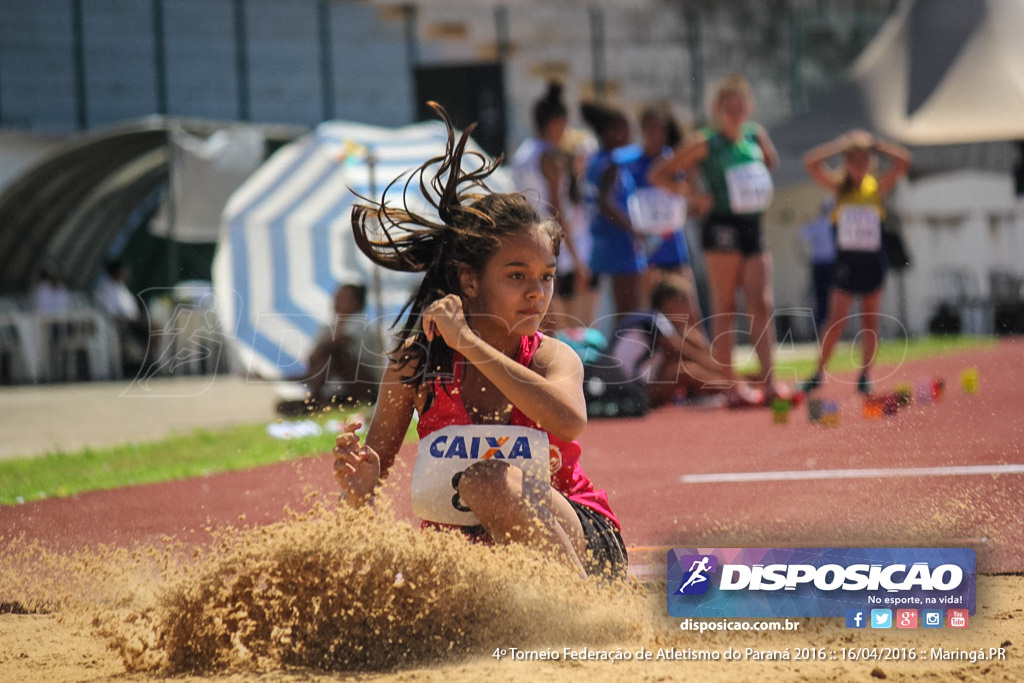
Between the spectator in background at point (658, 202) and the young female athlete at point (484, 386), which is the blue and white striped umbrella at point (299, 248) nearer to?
the spectator in background at point (658, 202)

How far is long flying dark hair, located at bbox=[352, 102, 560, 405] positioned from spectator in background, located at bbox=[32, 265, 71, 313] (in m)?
11.4

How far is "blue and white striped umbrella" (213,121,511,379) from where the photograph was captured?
9.15 metres

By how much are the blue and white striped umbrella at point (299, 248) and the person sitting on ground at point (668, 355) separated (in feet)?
5.12

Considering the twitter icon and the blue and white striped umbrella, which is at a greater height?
the blue and white striped umbrella

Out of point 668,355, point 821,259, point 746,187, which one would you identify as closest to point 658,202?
point 746,187

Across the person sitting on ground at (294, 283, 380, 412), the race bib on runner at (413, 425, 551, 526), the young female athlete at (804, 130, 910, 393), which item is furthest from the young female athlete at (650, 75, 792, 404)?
the race bib on runner at (413, 425, 551, 526)

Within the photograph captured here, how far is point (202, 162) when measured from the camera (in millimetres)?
12438

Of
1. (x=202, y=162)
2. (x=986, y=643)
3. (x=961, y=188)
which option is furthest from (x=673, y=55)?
(x=986, y=643)

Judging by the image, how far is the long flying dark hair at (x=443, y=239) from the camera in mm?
3061

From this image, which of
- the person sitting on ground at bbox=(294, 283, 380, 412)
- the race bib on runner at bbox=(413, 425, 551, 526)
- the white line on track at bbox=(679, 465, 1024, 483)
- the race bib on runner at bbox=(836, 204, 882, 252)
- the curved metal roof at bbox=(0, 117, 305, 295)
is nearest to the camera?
the race bib on runner at bbox=(413, 425, 551, 526)

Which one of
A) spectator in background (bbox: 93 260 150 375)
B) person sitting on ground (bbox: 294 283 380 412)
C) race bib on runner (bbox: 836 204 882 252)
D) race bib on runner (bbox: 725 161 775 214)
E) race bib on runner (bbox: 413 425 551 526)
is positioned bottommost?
spectator in background (bbox: 93 260 150 375)

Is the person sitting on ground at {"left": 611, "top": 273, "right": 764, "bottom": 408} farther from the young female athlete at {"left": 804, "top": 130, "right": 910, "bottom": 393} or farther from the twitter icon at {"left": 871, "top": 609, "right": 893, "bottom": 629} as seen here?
the twitter icon at {"left": 871, "top": 609, "right": 893, "bottom": 629}

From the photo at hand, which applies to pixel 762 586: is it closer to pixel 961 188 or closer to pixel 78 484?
pixel 78 484

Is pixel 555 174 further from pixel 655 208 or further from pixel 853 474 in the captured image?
pixel 853 474
